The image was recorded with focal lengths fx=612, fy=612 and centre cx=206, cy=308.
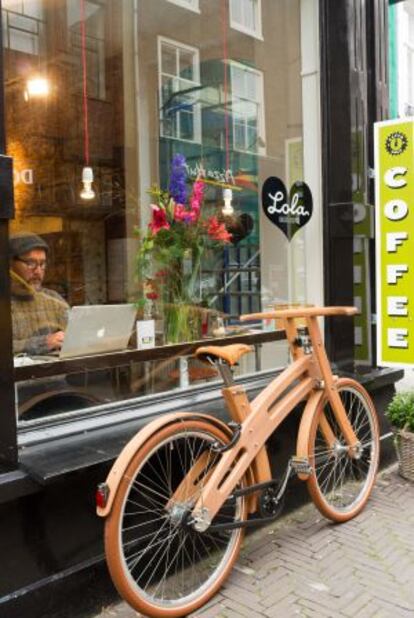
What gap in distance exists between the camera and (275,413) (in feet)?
10.4

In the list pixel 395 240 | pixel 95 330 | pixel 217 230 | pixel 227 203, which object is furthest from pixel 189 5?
pixel 95 330

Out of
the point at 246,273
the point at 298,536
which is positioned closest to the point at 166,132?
the point at 246,273

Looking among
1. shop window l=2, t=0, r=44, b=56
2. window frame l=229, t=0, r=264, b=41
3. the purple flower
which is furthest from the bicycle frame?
shop window l=2, t=0, r=44, b=56

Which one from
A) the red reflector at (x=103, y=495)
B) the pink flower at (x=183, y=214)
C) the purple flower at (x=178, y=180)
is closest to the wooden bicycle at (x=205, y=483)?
the red reflector at (x=103, y=495)

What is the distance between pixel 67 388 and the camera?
3465 mm

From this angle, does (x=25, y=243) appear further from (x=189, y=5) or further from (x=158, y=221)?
(x=189, y=5)

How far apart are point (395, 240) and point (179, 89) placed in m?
2.60

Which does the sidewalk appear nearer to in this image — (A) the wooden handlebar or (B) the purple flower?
(A) the wooden handlebar

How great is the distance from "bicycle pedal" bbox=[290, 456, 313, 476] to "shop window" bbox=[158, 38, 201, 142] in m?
3.14

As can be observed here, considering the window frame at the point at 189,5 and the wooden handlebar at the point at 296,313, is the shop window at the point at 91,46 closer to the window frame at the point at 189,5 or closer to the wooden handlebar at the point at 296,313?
the window frame at the point at 189,5

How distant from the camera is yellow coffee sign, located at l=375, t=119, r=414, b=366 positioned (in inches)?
179

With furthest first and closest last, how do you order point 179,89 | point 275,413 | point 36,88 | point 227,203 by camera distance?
point 36,88 < point 179,89 < point 227,203 < point 275,413

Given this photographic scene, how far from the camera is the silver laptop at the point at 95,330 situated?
3535 millimetres

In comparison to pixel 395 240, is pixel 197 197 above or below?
above
